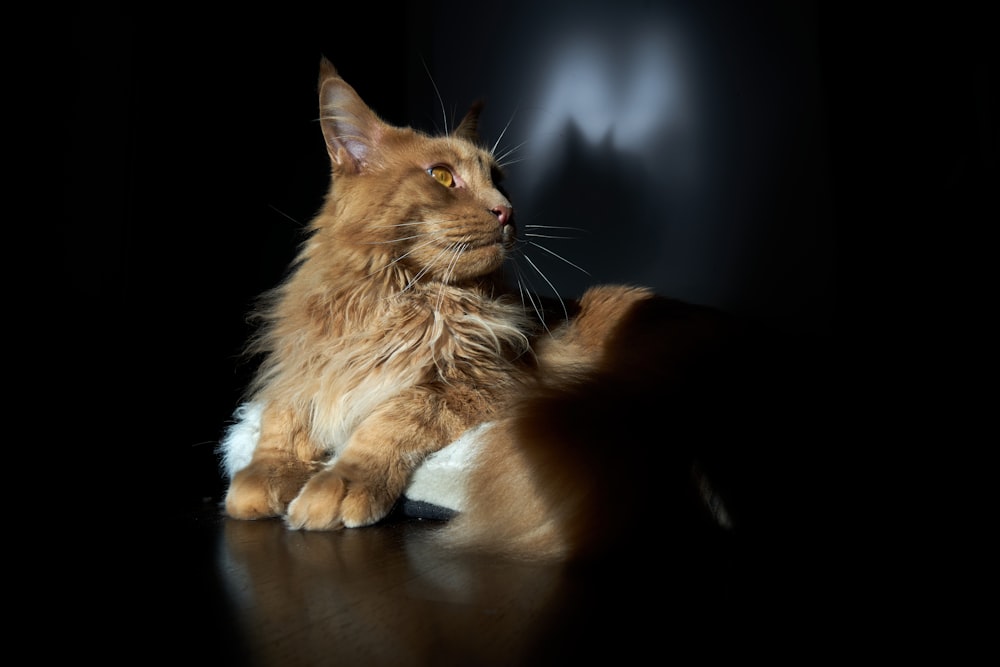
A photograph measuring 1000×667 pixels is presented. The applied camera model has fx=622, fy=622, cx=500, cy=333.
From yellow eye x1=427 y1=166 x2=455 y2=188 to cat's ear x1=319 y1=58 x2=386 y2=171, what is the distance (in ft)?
0.46

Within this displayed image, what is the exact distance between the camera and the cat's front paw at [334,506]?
0.97 metres

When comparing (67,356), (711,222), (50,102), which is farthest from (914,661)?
(711,222)

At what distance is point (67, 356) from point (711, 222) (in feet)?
6.97

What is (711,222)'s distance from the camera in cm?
240

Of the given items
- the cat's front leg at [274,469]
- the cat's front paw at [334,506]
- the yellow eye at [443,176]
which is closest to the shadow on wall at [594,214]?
the yellow eye at [443,176]

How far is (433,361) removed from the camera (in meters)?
1.19

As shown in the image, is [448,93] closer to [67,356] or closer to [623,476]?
[67,356]

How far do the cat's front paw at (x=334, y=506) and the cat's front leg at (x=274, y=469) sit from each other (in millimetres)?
115

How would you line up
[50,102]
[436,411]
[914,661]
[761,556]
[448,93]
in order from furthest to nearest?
[448,93]
[50,102]
[436,411]
[761,556]
[914,661]

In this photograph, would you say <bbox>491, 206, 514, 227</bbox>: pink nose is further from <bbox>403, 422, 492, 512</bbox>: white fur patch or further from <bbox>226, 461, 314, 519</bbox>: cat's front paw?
<bbox>226, 461, 314, 519</bbox>: cat's front paw

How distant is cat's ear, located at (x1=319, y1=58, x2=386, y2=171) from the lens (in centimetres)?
131

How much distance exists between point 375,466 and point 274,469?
0.25 metres

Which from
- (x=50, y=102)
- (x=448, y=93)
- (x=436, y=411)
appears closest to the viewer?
(x=436, y=411)

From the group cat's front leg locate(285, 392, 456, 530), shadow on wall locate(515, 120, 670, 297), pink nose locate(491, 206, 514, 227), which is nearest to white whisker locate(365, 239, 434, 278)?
pink nose locate(491, 206, 514, 227)
